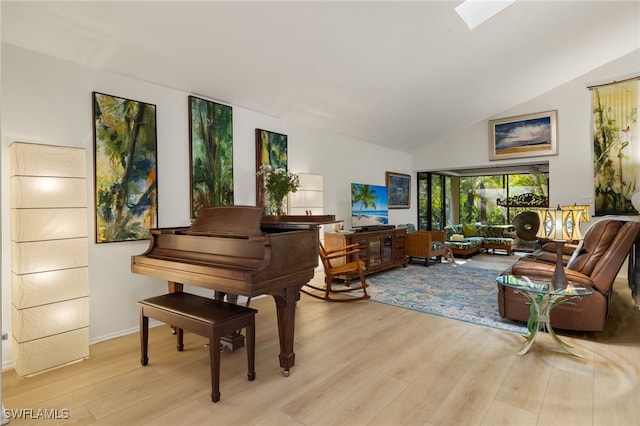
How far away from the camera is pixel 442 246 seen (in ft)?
22.8

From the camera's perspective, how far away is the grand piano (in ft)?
7.31

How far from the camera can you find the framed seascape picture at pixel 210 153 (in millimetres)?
3865

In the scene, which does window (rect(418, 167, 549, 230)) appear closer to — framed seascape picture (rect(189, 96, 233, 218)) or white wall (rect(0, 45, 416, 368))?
white wall (rect(0, 45, 416, 368))

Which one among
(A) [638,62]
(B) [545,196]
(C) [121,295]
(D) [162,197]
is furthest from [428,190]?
(C) [121,295]

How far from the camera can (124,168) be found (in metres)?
3.29

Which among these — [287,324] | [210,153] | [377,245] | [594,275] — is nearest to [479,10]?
[594,275]

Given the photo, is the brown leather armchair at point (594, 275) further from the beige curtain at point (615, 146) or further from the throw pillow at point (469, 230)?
the throw pillow at point (469, 230)

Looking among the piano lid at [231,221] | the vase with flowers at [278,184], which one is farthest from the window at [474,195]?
the piano lid at [231,221]

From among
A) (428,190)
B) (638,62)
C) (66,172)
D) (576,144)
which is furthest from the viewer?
(428,190)

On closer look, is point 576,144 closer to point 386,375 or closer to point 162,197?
point 386,375

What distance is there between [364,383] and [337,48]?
10.6 feet

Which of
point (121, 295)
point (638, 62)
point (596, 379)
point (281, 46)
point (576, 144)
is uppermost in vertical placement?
point (638, 62)

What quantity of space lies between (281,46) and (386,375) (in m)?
3.15

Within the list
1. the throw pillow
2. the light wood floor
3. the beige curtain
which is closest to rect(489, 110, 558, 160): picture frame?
the beige curtain
